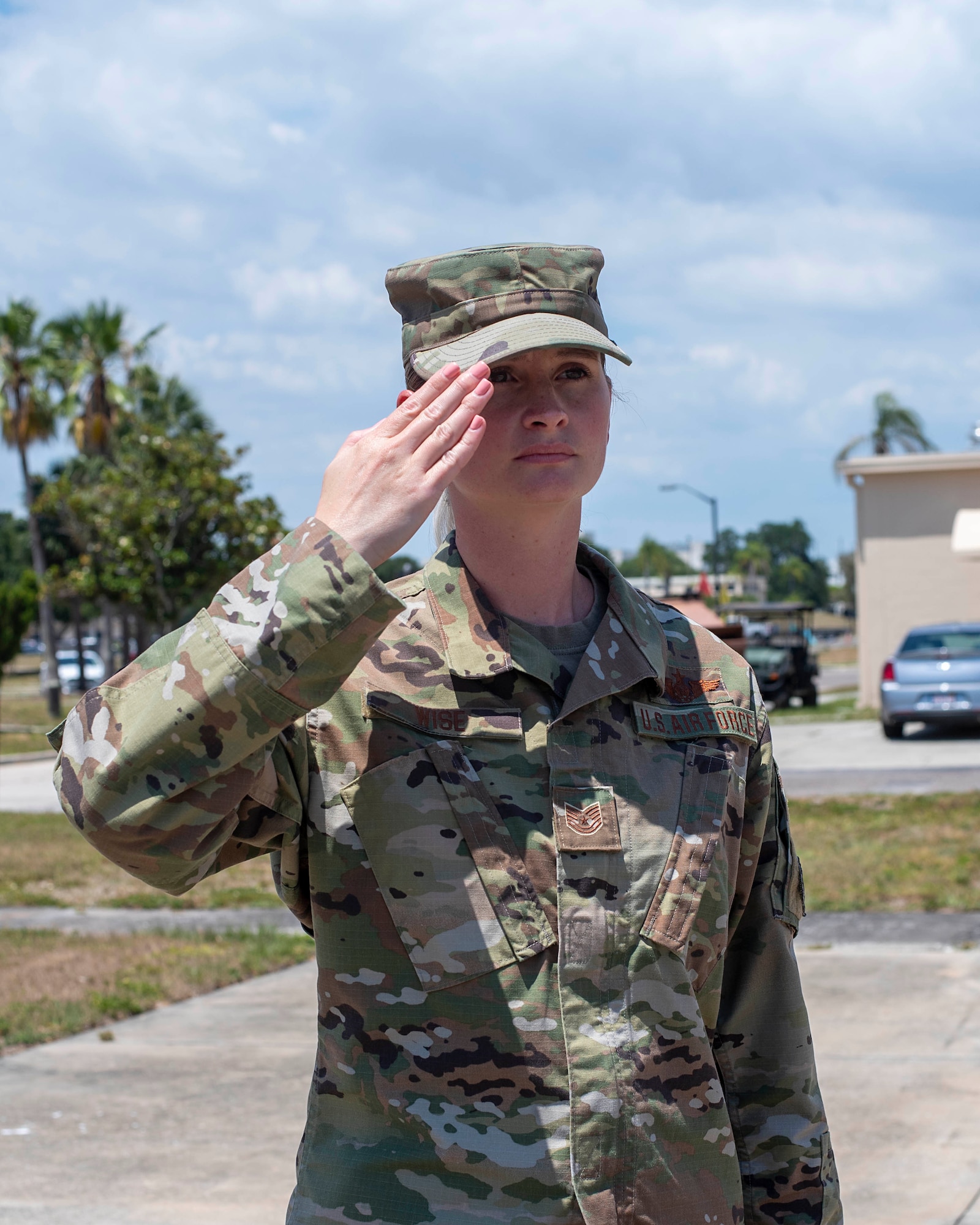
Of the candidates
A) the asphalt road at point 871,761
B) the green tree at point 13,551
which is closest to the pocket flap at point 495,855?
the asphalt road at point 871,761

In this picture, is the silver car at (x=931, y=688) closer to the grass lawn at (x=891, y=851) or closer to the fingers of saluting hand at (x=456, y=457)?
the grass lawn at (x=891, y=851)

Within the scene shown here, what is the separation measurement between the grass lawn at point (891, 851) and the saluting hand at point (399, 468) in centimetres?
679

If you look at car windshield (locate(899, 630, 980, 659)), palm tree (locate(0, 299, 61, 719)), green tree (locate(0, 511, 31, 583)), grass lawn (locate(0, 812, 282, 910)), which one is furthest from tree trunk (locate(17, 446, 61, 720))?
green tree (locate(0, 511, 31, 583))

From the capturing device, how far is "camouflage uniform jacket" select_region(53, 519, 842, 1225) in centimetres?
144

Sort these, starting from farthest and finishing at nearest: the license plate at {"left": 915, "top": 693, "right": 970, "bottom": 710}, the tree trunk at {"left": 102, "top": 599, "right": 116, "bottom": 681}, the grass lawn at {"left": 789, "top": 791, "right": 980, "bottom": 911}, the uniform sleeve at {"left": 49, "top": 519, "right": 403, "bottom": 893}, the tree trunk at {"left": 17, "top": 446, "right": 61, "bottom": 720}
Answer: the tree trunk at {"left": 102, "top": 599, "right": 116, "bottom": 681} < the tree trunk at {"left": 17, "top": 446, "right": 61, "bottom": 720} < the license plate at {"left": 915, "top": 693, "right": 970, "bottom": 710} < the grass lawn at {"left": 789, "top": 791, "right": 980, "bottom": 911} < the uniform sleeve at {"left": 49, "top": 519, "right": 403, "bottom": 893}

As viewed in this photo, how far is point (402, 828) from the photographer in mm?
1617

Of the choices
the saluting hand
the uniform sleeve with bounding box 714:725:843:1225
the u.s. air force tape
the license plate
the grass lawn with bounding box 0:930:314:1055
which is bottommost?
the grass lawn with bounding box 0:930:314:1055

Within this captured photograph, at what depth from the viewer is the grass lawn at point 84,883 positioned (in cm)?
901

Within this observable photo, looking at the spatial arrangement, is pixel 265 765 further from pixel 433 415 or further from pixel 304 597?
pixel 433 415

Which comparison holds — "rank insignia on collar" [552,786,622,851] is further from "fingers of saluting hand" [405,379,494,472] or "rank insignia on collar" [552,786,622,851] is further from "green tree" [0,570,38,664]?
"green tree" [0,570,38,664]

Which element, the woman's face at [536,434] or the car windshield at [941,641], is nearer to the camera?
the woman's face at [536,434]

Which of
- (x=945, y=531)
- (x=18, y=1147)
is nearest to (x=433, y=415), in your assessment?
(x=18, y=1147)

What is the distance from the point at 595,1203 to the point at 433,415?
0.89m

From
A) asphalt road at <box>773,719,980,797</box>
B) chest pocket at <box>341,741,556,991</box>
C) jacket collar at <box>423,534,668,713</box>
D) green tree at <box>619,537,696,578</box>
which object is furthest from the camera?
green tree at <box>619,537,696,578</box>
